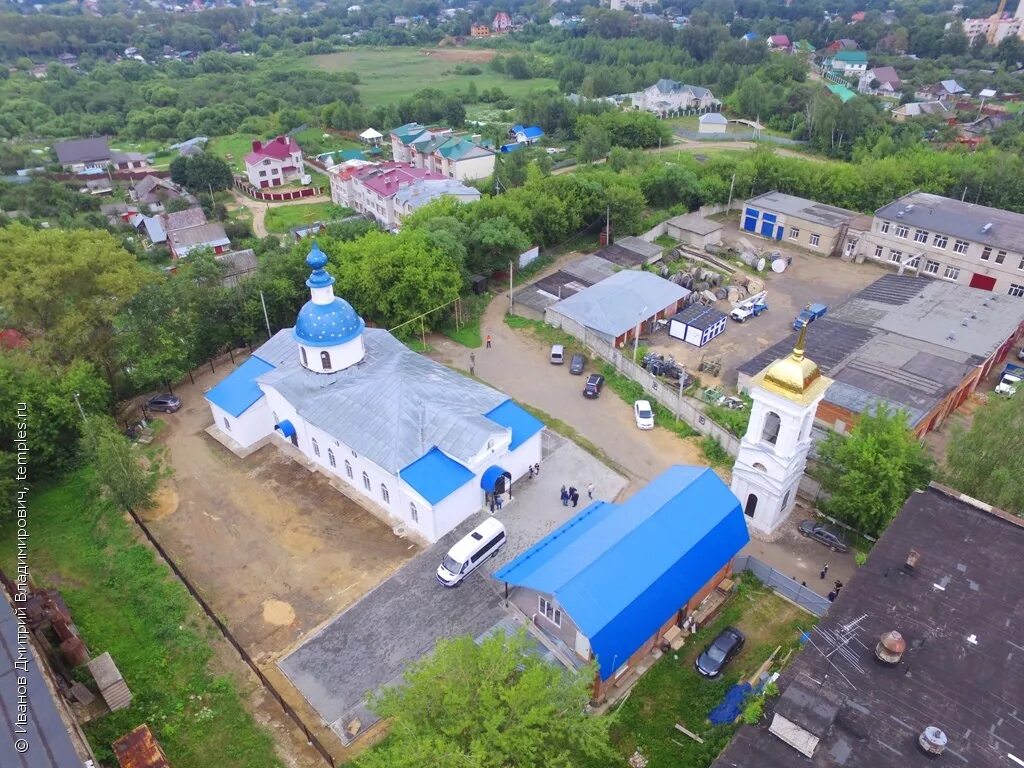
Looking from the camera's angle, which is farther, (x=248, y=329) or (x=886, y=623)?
(x=248, y=329)

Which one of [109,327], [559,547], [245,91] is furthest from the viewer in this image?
[245,91]

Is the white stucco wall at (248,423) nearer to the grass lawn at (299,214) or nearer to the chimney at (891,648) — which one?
the chimney at (891,648)

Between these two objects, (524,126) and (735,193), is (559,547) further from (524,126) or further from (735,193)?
(524,126)

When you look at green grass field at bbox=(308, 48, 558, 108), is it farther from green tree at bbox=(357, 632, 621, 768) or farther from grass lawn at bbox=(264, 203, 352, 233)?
green tree at bbox=(357, 632, 621, 768)

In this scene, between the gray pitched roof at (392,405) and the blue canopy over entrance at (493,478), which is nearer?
the gray pitched roof at (392,405)

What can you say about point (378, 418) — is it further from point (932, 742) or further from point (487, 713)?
point (932, 742)

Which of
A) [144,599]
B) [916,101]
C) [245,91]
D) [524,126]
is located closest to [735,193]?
[524,126]

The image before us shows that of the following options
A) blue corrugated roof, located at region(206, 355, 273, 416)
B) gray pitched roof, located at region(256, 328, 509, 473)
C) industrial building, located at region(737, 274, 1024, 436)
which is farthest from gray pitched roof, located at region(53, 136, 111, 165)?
industrial building, located at region(737, 274, 1024, 436)

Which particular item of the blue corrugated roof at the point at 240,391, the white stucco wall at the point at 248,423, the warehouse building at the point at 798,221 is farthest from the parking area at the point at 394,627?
the warehouse building at the point at 798,221
